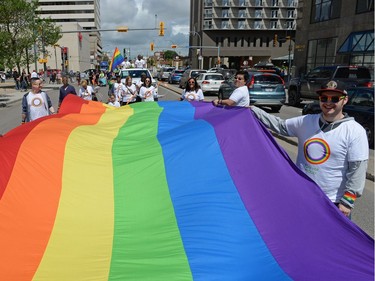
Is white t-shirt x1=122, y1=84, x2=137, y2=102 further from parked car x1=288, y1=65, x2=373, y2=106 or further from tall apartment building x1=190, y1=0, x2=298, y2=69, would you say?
tall apartment building x1=190, y1=0, x2=298, y2=69

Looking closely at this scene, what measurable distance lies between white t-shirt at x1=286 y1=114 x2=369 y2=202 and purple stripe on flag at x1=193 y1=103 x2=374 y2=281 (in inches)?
5.6

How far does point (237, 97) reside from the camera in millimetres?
6035

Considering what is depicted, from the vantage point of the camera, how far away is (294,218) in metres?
2.93

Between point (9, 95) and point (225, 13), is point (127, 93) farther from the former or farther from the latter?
point (225, 13)

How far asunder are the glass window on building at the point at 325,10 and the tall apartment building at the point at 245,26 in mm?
48595

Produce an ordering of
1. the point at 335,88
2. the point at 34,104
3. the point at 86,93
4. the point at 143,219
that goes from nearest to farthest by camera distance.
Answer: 1. the point at 335,88
2. the point at 143,219
3. the point at 34,104
4. the point at 86,93

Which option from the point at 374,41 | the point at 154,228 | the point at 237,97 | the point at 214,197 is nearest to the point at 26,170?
the point at 154,228

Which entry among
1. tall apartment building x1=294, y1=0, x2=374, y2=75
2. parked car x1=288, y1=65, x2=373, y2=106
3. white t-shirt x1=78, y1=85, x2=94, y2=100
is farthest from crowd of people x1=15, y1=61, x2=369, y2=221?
tall apartment building x1=294, y1=0, x2=374, y2=75

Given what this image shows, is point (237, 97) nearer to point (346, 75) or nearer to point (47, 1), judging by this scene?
point (346, 75)

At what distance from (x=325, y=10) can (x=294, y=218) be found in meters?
34.6

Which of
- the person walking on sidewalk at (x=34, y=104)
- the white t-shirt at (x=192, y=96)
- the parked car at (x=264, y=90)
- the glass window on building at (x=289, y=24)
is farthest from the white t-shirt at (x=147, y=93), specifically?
the glass window on building at (x=289, y=24)

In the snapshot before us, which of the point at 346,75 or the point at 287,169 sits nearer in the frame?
the point at 287,169

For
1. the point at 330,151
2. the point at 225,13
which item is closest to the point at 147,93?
the point at 330,151

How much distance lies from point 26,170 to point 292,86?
61.7ft
